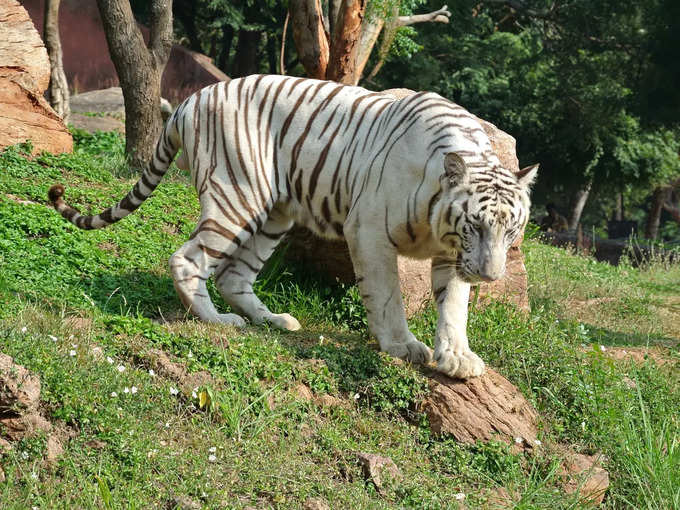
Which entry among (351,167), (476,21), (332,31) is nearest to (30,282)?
(351,167)

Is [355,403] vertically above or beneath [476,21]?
beneath

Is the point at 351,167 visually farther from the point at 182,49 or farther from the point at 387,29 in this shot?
the point at 182,49

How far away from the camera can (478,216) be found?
4.31m

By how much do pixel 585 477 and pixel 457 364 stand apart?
0.90 m

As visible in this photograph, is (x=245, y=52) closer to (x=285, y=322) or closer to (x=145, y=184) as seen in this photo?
(x=145, y=184)

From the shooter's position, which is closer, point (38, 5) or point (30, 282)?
point (30, 282)

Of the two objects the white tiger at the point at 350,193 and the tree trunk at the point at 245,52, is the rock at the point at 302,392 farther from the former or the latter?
the tree trunk at the point at 245,52

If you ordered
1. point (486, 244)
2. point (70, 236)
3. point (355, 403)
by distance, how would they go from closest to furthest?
1. point (486, 244)
2. point (355, 403)
3. point (70, 236)

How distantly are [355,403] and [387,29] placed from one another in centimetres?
576

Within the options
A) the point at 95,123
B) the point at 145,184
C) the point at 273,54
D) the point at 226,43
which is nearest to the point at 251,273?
the point at 145,184

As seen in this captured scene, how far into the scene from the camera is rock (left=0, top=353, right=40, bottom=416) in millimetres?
3604

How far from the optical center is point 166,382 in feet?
14.2

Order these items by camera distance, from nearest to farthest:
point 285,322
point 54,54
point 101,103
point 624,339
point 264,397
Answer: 1. point 264,397
2. point 285,322
3. point 624,339
4. point 54,54
5. point 101,103

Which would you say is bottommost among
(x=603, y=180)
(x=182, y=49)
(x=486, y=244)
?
(x=603, y=180)
